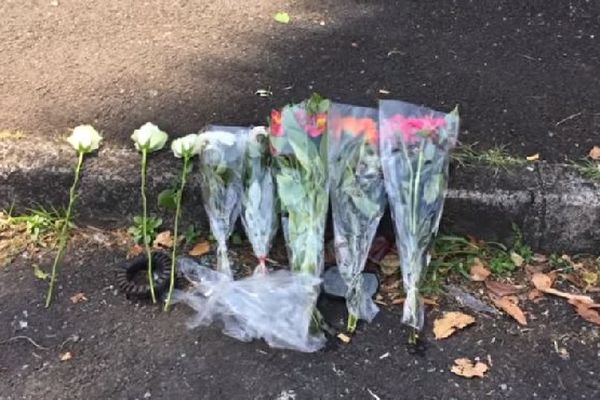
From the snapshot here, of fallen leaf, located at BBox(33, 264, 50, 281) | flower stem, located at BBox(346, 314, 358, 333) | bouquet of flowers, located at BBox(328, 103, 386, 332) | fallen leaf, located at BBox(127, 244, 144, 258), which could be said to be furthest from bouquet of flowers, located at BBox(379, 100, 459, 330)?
fallen leaf, located at BBox(33, 264, 50, 281)

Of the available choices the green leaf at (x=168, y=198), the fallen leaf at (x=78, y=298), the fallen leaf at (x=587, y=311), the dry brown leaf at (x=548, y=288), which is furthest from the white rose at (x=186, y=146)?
the fallen leaf at (x=587, y=311)

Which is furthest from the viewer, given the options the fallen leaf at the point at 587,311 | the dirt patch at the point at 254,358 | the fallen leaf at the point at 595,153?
the fallen leaf at the point at 595,153

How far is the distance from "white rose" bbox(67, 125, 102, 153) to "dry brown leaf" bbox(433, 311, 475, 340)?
1.20 meters

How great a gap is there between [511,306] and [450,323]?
0.66ft

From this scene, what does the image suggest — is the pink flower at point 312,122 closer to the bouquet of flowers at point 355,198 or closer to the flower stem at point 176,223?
the bouquet of flowers at point 355,198

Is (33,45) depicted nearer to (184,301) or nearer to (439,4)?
(184,301)

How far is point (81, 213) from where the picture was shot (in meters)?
2.74

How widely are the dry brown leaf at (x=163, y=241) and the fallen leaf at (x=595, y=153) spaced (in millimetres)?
1401

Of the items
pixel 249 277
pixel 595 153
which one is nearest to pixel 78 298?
pixel 249 277

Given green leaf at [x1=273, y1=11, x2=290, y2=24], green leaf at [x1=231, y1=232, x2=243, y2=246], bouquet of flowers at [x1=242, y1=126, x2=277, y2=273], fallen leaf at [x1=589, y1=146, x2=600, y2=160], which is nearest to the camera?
bouquet of flowers at [x1=242, y1=126, x2=277, y2=273]

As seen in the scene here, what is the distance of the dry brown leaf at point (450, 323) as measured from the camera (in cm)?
241

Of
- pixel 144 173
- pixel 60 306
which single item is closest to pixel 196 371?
pixel 60 306

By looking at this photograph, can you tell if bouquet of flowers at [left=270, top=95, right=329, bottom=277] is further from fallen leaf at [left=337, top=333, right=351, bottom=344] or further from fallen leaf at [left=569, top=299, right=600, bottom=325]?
fallen leaf at [left=569, top=299, right=600, bottom=325]

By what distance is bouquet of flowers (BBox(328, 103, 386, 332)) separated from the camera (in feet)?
8.12
